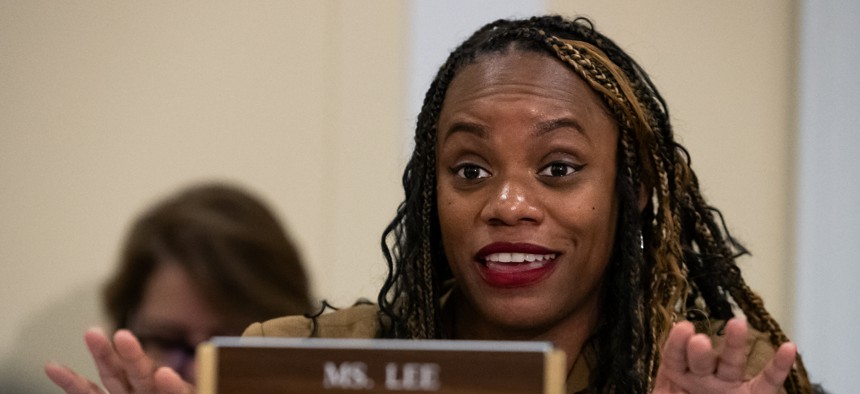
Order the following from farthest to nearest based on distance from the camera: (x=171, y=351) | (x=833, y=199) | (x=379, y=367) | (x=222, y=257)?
(x=833, y=199), (x=222, y=257), (x=171, y=351), (x=379, y=367)

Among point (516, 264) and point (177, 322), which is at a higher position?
point (516, 264)

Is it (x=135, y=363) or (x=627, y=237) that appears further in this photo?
(x=627, y=237)

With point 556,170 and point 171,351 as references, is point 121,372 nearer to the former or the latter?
point 556,170

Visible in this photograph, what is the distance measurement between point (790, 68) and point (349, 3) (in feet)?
3.53

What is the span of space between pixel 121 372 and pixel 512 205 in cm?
57

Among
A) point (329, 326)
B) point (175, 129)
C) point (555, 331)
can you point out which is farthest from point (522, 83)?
point (175, 129)

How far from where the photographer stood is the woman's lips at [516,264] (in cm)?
162

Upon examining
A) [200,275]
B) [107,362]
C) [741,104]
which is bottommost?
[200,275]

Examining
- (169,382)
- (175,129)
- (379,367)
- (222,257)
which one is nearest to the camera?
(379,367)

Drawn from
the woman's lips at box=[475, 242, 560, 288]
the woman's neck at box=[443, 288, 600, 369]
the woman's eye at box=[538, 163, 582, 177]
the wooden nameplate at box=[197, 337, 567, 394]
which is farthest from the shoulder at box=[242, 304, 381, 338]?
the wooden nameplate at box=[197, 337, 567, 394]

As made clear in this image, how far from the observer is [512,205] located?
5.25 feet

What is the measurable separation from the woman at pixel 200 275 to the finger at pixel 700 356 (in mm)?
1256

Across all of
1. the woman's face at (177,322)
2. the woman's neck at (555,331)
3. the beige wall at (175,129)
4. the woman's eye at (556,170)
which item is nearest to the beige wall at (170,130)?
the beige wall at (175,129)

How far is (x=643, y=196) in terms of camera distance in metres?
1.78
